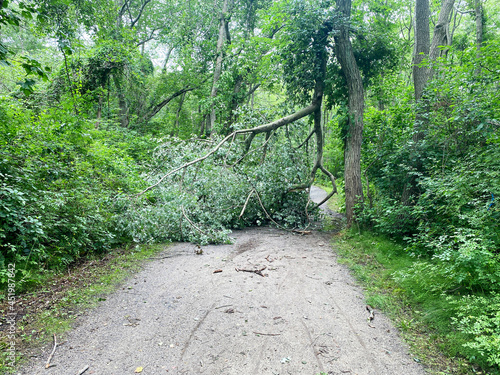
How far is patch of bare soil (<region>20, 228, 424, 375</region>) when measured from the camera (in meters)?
2.46

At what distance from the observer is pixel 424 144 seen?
18.3 feet

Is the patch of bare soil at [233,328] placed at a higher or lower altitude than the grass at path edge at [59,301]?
lower

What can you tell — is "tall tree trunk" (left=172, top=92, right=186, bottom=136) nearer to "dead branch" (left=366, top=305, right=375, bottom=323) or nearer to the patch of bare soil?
the patch of bare soil

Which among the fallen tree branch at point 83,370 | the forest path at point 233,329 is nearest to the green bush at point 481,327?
the forest path at point 233,329

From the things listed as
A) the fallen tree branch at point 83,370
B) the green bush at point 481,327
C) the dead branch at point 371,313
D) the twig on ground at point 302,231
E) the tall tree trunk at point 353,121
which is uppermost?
the tall tree trunk at point 353,121

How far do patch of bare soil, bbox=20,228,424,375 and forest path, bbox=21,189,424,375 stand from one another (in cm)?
1

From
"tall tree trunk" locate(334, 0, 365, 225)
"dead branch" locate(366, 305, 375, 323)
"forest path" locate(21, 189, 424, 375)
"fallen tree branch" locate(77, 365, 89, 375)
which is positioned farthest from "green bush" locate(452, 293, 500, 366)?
"tall tree trunk" locate(334, 0, 365, 225)

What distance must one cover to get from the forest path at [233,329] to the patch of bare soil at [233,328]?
1 cm

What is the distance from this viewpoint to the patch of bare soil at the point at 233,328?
8.05 feet

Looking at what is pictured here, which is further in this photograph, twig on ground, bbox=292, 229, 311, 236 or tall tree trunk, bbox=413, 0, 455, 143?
twig on ground, bbox=292, 229, 311, 236

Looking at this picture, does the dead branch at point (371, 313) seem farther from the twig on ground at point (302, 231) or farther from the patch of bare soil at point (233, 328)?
the twig on ground at point (302, 231)

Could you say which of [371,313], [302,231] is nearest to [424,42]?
[302,231]

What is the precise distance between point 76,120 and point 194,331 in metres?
5.63

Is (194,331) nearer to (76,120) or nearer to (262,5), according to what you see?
(76,120)
